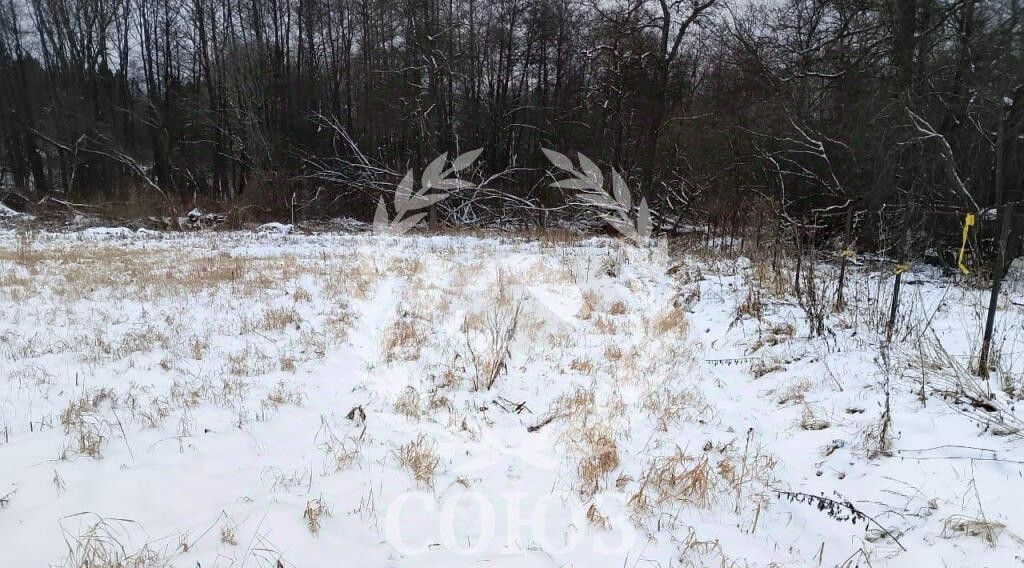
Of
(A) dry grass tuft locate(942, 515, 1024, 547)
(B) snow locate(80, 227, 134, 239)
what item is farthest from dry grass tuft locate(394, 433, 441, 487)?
(B) snow locate(80, 227, 134, 239)

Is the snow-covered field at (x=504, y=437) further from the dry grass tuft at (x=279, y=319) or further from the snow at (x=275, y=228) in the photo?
the snow at (x=275, y=228)

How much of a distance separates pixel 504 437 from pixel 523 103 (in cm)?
2372

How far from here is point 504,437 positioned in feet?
11.3

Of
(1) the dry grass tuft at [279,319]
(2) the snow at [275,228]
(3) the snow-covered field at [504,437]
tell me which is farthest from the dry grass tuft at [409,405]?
(2) the snow at [275,228]

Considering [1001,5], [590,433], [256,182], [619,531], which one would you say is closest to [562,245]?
[1001,5]

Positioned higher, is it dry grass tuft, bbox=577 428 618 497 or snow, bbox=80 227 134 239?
snow, bbox=80 227 134 239

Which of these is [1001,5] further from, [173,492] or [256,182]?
[256,182]

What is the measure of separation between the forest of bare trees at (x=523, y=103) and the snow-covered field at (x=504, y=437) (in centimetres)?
175

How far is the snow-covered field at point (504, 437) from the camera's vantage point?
233 cm

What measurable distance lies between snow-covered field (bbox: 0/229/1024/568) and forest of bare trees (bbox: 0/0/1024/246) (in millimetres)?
1749

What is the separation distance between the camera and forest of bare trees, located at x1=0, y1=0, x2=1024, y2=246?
8.95 metres

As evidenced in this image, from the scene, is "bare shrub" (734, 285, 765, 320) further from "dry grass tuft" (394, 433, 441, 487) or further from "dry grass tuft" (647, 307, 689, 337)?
"dry grass tuft" (394, 433, 441, 487)

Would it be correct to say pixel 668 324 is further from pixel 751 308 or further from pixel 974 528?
pixel 974 528

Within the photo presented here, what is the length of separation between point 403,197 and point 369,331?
1504cm
